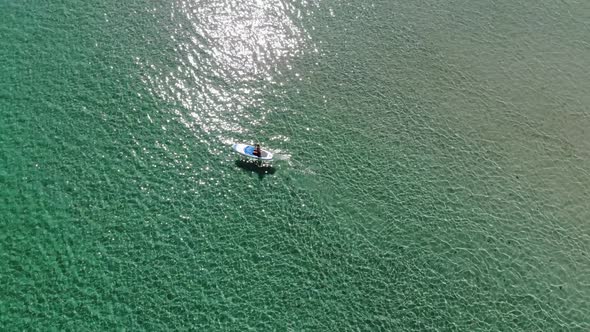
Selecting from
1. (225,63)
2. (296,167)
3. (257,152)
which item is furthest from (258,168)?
(225,63)

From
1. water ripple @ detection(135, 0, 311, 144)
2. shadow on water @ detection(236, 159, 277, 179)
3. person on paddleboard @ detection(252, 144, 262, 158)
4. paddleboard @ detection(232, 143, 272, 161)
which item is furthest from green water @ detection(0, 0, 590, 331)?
person on paddleboard @ detection(252, 144, 262, 158)

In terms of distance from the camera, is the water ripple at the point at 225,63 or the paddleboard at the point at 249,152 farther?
the water ripple at the point at 225,63

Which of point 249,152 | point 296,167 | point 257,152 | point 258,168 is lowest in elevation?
point 258,168

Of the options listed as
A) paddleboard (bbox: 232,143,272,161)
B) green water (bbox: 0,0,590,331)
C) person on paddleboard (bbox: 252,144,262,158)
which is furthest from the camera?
paddleboard (bbox: 232,143,272,161)

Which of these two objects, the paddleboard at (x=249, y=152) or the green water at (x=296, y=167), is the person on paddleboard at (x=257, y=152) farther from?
the green water at (x=296, y=167)

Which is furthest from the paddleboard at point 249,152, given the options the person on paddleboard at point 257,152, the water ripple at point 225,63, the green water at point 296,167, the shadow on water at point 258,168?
the water ripple at point 225,63

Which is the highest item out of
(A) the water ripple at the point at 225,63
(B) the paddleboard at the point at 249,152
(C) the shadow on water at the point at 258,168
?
(A) the water ripple at the point at 225,63

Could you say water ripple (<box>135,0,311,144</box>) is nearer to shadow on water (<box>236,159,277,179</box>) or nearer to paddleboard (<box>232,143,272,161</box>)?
paddleboard (<box>232,143,272,161</box>)

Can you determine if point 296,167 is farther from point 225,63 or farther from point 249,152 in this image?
point 225,63

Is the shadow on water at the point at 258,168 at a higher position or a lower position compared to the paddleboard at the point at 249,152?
lower

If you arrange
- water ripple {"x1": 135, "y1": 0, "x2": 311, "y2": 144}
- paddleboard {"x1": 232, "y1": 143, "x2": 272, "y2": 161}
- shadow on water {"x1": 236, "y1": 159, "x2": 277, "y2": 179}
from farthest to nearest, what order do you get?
1. water ripple {"x1": 135, "y1": 0, "x2": 311, "y2": 144}
2. shadow on water {"x1": 236, "y1": 159, "x2": 277, "y2": 179}
3. paddleboard {"x1": 232, "y1": 143, "x2": 272, "y2": 161}
